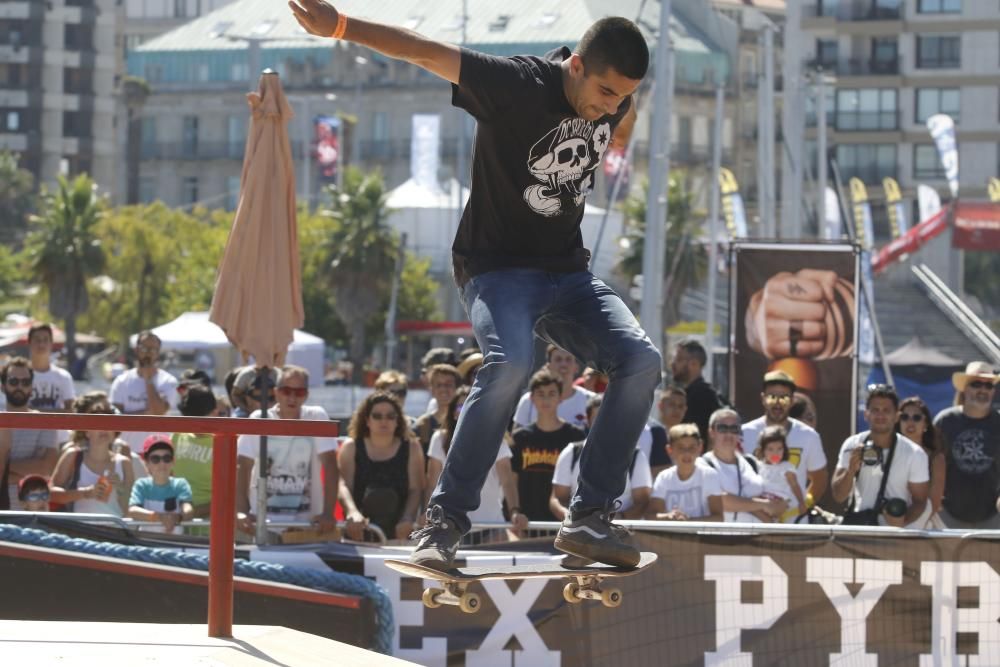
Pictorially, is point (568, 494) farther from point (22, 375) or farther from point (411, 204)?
point (411, 204)

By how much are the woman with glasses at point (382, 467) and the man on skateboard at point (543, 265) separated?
127 inches

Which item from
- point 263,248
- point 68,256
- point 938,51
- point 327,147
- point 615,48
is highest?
point 938,51

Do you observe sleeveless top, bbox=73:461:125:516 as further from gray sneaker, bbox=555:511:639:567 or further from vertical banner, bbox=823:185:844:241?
vertical banner, bbox=823:185:844:241

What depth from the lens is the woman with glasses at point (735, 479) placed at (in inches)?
384

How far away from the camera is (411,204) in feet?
249

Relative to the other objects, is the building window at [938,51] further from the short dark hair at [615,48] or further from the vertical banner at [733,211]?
the short dark hair at [615,48]

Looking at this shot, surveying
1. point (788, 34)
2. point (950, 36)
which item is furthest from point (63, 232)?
point (950, 36)

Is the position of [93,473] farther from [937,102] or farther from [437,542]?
[937,102]

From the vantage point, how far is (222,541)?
604cm

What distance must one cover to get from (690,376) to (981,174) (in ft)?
222

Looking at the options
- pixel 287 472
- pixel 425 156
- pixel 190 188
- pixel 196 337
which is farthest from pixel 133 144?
pixel 287 472

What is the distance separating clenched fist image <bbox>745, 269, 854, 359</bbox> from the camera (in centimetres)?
1471

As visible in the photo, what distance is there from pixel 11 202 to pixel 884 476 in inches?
3876

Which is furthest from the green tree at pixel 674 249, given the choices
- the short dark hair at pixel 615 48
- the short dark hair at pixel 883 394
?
the short dark hair at pixel 615 48
